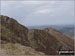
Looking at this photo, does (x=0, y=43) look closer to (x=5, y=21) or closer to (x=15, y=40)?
(x=15, y=40)

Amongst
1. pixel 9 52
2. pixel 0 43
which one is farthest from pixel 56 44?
pixel 9 52

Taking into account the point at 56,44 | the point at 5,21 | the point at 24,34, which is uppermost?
the point at 5,21

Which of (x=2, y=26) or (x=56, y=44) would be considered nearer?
(x=2, y=26)

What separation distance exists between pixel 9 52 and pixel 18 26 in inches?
487

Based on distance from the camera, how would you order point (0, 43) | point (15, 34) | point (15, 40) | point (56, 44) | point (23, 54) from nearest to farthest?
point (23, 54) < point (0, 43) < point (15, 40) < point (15, 34) < point (56, 44)

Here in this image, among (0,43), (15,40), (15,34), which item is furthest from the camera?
(15,34)

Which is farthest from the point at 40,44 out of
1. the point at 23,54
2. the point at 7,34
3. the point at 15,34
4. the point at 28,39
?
the point at 23,54

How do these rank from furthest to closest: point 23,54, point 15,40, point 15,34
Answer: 1. point 15,34
2. point 15,40
3. point 23,54

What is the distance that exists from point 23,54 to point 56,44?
15937 mm

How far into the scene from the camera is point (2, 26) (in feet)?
91.3

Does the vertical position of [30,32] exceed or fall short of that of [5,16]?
it falls short

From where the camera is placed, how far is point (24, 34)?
29844mm

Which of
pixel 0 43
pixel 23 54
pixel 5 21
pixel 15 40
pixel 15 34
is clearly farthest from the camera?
pixel 5 21

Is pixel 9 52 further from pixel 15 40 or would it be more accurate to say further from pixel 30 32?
pixel 30 32
